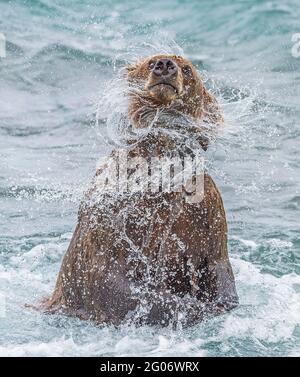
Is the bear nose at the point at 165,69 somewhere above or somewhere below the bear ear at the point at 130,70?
below

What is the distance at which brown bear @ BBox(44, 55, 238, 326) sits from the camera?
595cm

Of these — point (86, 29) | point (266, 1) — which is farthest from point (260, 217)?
point (266, 1)

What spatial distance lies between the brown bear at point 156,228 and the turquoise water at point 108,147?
0.18 meters

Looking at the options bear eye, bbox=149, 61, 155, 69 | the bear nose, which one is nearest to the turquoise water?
bear eye, bbox=149, 61, 155, 69

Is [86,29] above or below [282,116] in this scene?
above

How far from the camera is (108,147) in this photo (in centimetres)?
1091

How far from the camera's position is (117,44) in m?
15.6

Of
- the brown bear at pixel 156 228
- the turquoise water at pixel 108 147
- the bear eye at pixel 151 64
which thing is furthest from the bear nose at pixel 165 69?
the turquoise water at pixel 108 147

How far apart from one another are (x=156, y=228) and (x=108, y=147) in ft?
16.4

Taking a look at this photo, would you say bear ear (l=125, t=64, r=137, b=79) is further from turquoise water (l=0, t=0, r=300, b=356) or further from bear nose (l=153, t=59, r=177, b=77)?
bear nose (l=153, t=59, r=177, b=77)

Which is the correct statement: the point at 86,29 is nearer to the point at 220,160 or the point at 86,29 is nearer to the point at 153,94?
the point at 220,160

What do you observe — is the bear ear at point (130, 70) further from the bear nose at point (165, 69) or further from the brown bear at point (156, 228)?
the bear nose at point (165, 69)

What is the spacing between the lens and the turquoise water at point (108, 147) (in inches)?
242

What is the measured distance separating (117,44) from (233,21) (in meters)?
2.57
